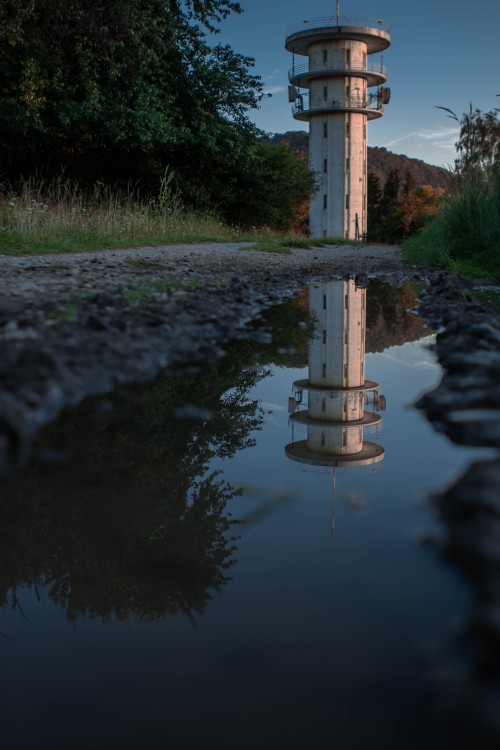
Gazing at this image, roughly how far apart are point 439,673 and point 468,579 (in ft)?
0.94

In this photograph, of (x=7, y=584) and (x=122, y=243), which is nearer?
(x=7, y=584)

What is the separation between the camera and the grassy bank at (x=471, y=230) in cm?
926

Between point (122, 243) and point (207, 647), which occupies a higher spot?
point (122, 243)

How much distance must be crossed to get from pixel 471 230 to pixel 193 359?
25.8 ft

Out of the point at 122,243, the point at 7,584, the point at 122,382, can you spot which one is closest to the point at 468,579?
the point at 7,584

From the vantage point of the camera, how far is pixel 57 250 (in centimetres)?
973

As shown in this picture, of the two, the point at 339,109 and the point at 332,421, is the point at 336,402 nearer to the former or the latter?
the point at 332,421

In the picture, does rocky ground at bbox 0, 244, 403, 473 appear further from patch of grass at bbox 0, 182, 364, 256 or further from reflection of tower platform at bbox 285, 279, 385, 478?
patch of grass at bbox 0, 182, 364, 256

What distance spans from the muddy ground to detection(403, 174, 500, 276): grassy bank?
9.88ft

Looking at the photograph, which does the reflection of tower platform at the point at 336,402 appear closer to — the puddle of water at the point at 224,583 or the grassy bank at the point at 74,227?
the puddle of water at the point at 224,583

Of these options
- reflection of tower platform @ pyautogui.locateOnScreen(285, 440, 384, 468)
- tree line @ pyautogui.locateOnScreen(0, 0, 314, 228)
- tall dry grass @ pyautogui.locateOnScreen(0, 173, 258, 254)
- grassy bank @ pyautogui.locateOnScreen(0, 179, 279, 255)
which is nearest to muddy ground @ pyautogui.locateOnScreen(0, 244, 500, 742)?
reflection of tower platform @ pyautogui.locateOnScreen(285, 440, 384, 468)

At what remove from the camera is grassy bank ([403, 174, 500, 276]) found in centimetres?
926

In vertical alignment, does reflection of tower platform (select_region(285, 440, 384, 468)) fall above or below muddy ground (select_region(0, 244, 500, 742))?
below

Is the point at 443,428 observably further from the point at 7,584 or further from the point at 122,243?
the point at 122,243
